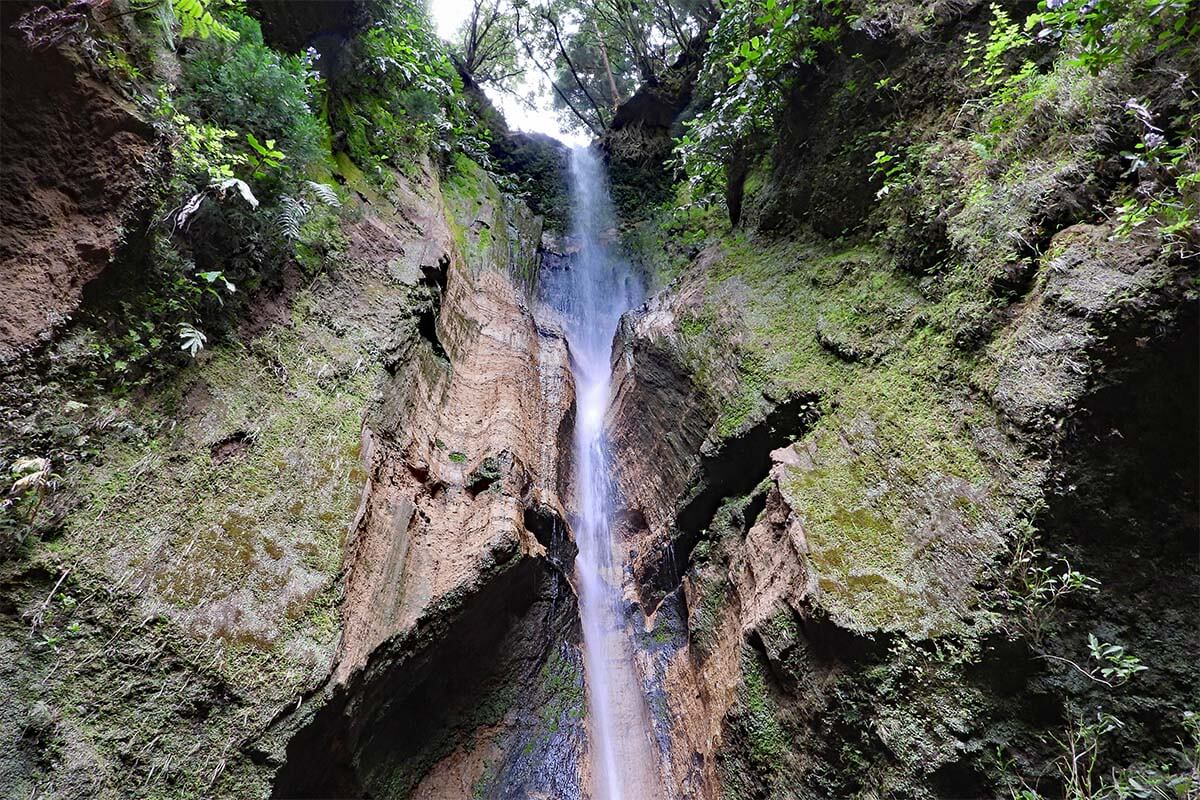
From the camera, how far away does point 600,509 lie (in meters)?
8.40

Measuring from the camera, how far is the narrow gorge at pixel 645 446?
304 cm

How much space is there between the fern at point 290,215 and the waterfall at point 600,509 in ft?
17.7

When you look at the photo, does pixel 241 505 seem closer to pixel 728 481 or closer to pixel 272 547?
pixel 272 547

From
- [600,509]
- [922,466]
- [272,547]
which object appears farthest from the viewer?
[600,509]

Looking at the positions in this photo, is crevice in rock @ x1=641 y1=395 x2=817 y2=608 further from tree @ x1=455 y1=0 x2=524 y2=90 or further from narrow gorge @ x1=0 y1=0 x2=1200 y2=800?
tree @ x1=455 y1=0 x2=524 y2=90

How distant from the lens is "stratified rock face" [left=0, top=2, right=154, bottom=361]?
10.3 ft

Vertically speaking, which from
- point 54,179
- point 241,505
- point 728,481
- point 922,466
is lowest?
point 241,505

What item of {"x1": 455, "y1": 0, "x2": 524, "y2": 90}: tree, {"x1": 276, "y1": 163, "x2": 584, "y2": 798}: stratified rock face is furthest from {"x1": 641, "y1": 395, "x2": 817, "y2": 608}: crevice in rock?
{"x1": 455, "y1": 0, "x2": 524, "y2": 90}: tree

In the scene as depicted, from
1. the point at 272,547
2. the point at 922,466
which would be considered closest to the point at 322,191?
the point at 272,547

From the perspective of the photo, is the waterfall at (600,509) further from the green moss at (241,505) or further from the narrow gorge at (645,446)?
the green moss at (241,505)

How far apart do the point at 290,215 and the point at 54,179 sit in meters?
1.69

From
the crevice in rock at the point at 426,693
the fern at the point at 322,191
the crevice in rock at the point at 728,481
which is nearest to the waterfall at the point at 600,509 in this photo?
the crevice in rock at the point at 728,481

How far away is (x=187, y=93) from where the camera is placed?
423 cm

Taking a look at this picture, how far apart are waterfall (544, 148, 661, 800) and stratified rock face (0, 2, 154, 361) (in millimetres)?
6173
